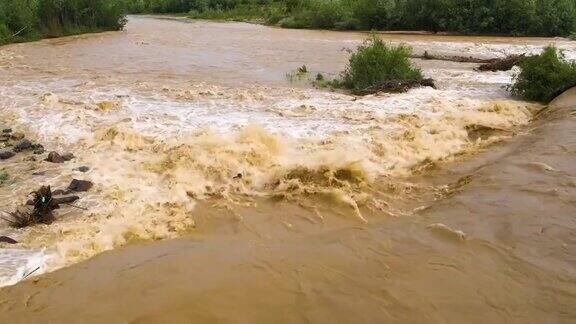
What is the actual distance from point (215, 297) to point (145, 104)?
6.98m

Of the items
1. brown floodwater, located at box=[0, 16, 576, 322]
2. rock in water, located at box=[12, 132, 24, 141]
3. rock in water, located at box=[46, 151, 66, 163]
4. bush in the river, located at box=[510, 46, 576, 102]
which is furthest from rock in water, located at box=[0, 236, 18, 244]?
bush in the river, located at box=[510, 46, 576, 102]

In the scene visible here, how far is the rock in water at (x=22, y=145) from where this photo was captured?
746 centimetres

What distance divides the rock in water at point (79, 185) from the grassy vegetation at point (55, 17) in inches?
660

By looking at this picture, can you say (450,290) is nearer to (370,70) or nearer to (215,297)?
(215,297)

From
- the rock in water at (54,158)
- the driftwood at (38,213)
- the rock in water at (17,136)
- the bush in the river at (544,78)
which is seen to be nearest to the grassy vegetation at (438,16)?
the bush in the river at (544,78)

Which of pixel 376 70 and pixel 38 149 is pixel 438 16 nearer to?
pixel 376 70

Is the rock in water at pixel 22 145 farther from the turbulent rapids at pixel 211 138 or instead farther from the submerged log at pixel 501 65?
the submerged log at pixel 501 65

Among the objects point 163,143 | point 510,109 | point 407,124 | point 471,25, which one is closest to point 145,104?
point 163,143

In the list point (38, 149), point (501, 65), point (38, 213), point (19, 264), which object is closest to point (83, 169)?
point (38, 149)

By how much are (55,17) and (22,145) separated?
58.2 feet

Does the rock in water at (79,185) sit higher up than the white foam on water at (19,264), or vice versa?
the rock in water at (79,185)

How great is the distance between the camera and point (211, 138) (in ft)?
25.4

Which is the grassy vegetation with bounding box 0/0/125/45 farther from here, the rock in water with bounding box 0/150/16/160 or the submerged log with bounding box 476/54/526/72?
the submerged log with bounding box 476/54/526/72

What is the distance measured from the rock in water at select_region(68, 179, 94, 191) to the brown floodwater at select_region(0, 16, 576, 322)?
0.48ft
